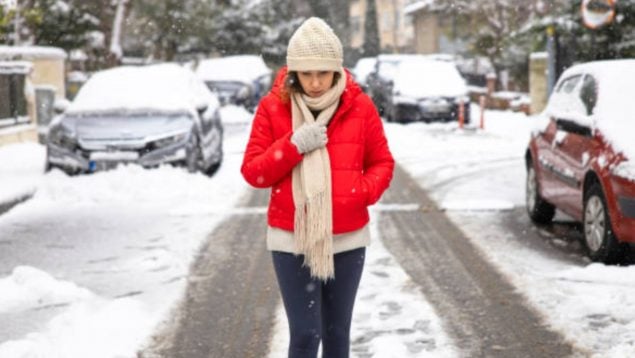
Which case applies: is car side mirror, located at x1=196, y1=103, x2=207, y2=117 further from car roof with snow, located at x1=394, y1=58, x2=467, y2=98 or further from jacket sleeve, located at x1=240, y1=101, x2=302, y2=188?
car roof with snow, located at x1=394, y1=58, x2=467, y2=98

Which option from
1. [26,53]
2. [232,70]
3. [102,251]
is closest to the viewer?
[102,251]

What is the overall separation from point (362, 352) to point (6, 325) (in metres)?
2.39

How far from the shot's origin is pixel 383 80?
28.0m

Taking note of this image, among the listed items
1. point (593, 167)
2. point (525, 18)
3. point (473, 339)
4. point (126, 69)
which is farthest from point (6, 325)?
point (525, 18)

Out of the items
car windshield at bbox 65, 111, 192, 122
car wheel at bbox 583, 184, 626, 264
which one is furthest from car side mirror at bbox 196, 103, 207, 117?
car wheel at bbox 583, 184, 626, 264

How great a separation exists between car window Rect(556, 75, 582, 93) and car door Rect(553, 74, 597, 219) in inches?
5.7

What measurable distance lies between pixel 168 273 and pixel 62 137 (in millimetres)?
5267

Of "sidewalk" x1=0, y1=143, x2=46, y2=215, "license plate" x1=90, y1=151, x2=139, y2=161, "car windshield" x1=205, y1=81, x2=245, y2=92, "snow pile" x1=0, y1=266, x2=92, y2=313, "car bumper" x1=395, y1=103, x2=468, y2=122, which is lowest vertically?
"car bumper" x1=395, y1=103, x2=468, y2=122

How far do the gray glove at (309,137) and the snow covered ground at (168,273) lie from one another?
2.15 metres

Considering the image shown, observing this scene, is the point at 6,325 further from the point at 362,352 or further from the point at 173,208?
the point at 173,208

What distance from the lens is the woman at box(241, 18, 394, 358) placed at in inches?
147

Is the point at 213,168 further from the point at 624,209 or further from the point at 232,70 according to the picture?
the point at 232,70

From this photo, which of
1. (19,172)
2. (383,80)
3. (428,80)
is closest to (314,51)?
(19,172)

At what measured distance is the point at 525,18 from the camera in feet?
126
